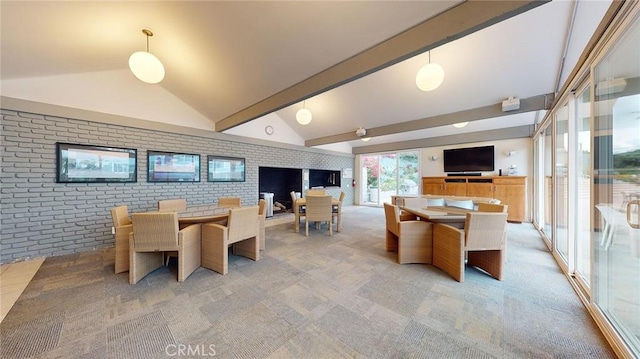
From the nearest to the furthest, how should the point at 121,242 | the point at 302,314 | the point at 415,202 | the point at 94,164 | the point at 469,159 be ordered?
1. the point at 302,314
2. the point at 121,242
3. the point at 94,164
4. the point at 415,202
5. the point at 469,159

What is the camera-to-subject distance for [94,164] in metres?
3.45

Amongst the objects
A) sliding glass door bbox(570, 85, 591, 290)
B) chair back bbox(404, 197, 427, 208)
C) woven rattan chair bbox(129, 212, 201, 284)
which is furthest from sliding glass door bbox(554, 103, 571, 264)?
woven rattan chair bbox(129, 212, 201, 284)

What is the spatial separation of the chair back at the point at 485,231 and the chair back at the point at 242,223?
8.80ft

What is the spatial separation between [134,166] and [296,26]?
151 inches

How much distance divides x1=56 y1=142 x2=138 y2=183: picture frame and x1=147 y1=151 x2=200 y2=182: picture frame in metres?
0.24

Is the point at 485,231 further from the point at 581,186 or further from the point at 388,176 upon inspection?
the point at 388,176

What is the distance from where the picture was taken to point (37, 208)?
305 cm

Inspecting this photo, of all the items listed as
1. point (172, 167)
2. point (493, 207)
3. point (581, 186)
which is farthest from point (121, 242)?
point (581, 186)

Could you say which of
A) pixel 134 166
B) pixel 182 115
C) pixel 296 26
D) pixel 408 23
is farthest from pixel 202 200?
pixel 408 23

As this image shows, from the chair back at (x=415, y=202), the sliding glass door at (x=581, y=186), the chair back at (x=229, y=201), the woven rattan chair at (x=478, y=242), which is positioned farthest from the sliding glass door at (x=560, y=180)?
the chair back at (x=229, y=201)

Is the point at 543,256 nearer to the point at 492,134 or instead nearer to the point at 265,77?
the point at 492,134

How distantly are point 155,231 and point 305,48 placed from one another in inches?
107

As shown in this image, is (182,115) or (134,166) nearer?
(134,166)

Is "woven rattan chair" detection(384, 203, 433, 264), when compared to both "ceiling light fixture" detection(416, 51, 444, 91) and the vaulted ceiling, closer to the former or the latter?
"ceiling light fixture" detection(416, 51, 444, 91)
